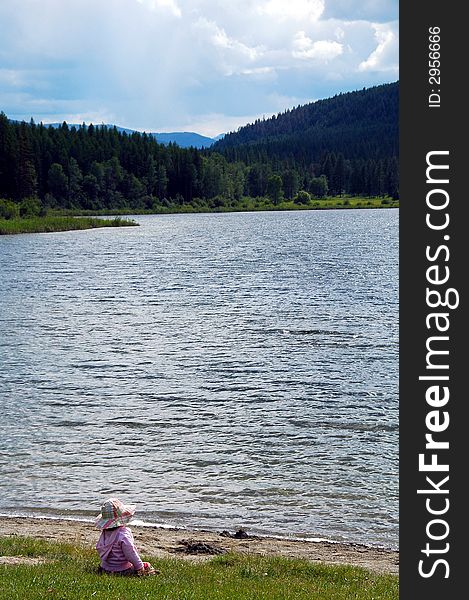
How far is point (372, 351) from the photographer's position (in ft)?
112

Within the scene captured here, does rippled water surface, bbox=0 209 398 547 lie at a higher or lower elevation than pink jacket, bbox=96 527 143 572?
lower

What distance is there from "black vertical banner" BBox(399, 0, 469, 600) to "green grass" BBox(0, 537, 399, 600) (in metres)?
3.82

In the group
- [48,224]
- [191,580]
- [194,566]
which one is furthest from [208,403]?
[48,224]

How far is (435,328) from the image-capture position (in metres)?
6.99

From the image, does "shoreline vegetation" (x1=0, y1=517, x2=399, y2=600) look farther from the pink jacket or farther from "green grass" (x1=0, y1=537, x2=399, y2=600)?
the pink jacket

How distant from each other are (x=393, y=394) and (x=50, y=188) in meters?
160

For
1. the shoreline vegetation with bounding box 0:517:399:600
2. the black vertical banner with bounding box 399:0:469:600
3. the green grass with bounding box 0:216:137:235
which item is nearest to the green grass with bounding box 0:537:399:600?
the shoreline vegetation with bounding box 0:517:399:600

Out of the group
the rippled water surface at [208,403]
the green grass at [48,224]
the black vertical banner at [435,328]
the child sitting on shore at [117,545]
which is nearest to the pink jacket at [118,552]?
the child sitting on shore at [117,545]

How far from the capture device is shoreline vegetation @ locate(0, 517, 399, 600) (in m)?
10.5

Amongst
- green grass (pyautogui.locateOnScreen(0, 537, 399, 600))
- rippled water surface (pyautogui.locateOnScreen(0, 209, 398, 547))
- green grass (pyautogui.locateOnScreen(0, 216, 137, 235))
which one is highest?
green grass (pyautogui.locateOnScreen(0, 216, 137, 235))

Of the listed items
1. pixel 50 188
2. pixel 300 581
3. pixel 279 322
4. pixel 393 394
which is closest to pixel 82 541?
pixel 300 581

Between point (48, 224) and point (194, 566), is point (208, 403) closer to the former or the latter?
point (194, 566)

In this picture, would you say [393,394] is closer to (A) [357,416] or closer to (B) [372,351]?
(A) [357,416]

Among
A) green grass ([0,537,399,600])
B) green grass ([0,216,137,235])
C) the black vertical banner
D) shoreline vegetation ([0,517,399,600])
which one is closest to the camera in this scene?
the black vertical banner
